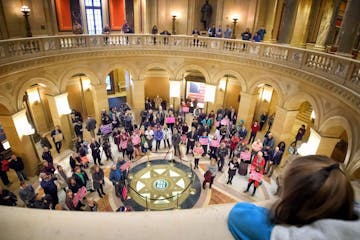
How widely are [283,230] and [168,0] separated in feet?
60.8

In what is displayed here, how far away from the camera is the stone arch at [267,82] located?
12109 millimetres

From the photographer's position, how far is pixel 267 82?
12.8 m

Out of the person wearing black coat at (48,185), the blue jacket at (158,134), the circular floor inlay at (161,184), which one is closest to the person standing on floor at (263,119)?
the blue jacket at (158,134)

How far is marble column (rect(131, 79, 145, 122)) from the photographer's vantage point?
15.8 meters

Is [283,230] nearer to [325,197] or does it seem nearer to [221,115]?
[325,197]

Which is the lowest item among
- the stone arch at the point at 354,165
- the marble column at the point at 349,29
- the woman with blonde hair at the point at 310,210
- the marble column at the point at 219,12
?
the stone arch at the point at 354,165

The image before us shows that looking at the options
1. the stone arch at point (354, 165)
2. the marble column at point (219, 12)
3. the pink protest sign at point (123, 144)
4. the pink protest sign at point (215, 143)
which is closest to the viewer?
the stone arch at point (354, 165)

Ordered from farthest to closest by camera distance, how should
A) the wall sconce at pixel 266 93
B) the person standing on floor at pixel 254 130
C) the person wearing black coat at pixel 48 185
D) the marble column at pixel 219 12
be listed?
the marble column at pixel 219 12, the wall sconce at pixel 266 93, the person standing on floor at pixel 254 130, the person wearing black coat at pixel 48 185

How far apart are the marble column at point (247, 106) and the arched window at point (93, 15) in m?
11.7

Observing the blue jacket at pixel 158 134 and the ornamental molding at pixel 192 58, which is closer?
the ornamental molding at pixel 192 58

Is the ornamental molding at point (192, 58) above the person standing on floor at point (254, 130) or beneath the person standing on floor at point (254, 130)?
above

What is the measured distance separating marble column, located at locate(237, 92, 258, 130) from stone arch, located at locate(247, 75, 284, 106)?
344 millimetres

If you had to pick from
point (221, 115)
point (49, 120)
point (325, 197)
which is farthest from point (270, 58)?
point (49, 120)

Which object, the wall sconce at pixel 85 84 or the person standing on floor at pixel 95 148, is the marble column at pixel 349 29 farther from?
the wall sconce at pixel 85 84
